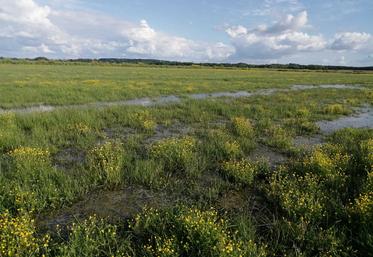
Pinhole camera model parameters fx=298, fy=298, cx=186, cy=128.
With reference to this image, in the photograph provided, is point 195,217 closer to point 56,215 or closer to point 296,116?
point 56,215

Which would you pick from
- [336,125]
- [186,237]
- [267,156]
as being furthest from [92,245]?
[336,125]

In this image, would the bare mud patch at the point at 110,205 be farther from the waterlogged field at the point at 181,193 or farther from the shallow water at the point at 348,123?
the shallow water at the point at 348,123

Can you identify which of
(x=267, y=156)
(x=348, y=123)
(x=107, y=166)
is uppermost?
(x=107, y=166)

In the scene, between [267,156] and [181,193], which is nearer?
[181,193]

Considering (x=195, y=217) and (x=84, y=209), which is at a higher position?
(x=195, y=217)

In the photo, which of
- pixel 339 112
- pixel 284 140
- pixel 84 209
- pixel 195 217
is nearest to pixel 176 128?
pixel 284 140

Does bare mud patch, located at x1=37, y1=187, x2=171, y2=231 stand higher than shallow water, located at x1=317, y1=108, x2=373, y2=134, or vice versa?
bare mud patch, located at x1=37, y1=187, x2=171, y2=231

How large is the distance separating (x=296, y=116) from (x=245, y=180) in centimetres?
1082

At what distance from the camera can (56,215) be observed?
5422 mm

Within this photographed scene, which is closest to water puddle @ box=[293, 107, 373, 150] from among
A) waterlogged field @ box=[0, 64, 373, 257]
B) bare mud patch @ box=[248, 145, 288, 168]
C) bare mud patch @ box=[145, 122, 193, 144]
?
waterlogged field @ box=[0, 64, 373, 257]

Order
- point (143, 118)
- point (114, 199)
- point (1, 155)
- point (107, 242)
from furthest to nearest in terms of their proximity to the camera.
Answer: point (143, 118) → point (1, 155) → point (114, 199) → point (107, 242)

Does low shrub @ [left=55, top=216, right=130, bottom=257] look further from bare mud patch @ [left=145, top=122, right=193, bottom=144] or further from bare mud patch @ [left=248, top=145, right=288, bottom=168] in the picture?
bare mud patch @ [left=145, top=122, right=193, bottom=144]

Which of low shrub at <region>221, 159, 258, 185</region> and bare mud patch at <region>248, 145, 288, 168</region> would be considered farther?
bare mud patch at <region>248, 145, 288, 168</region>

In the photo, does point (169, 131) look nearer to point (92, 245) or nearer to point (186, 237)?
point (186, 237)
